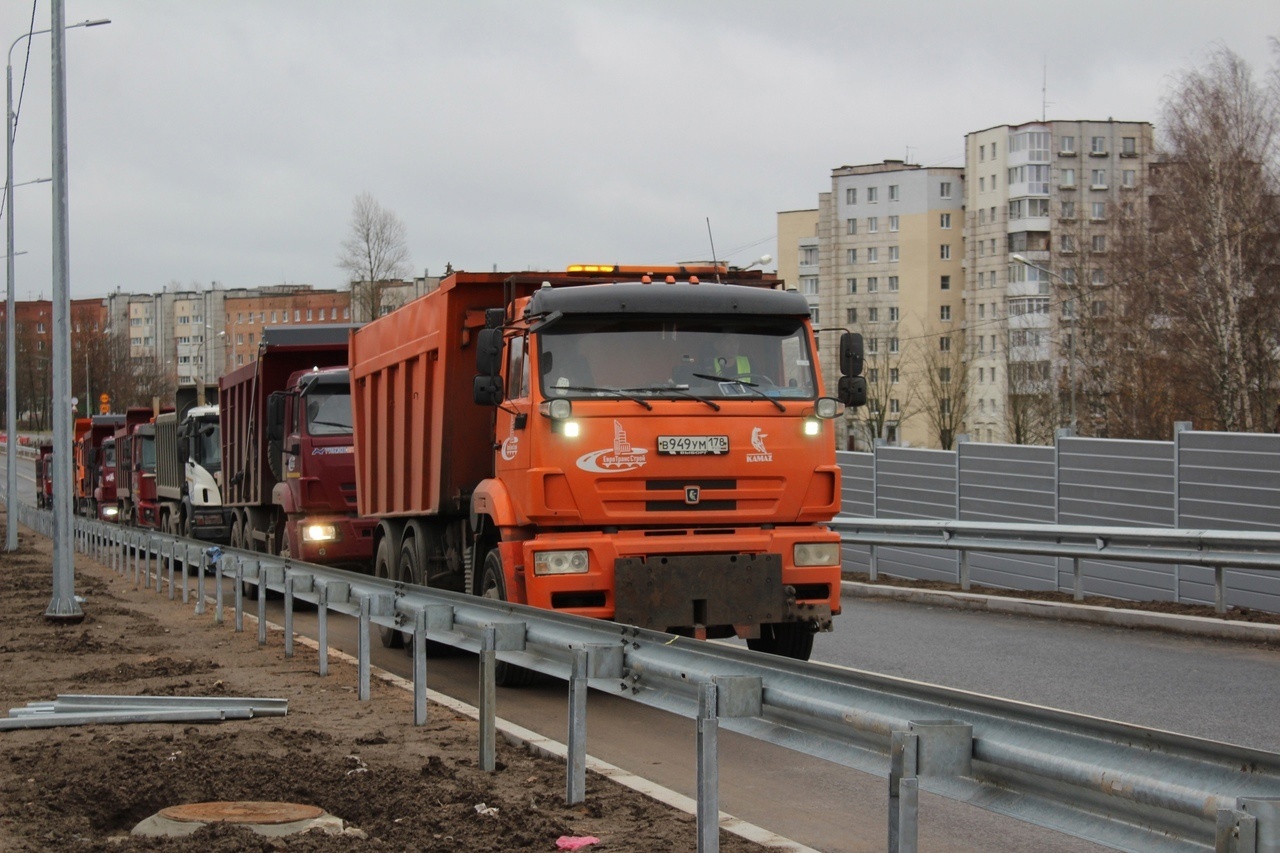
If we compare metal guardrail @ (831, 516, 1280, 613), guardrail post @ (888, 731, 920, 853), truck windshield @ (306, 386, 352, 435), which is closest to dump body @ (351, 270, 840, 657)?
metal guardrail @ (831, 516, 1280, 613)

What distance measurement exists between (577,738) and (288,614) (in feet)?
21.0

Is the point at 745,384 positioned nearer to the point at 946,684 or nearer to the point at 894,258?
the point at 946,684

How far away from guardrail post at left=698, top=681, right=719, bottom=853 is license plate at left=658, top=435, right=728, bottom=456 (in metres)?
4.71

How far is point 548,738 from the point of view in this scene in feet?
29.3

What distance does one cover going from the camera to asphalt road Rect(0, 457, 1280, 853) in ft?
22.7

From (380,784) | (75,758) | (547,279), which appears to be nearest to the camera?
(380,784)

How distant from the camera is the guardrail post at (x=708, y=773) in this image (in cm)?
572

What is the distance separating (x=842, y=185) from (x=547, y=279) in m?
95.6

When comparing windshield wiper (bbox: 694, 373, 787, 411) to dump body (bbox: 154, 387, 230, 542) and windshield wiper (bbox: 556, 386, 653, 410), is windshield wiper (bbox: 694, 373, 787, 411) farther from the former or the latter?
dump body (bbox: 154, 387, 230, 542)

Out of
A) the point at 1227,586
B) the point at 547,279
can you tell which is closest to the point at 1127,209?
the point at 1227,586

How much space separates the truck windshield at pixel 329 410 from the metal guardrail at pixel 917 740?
10937 millimetres

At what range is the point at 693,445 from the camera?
1051 cm

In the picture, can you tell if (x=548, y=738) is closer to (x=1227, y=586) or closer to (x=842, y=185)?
(x=1227, y=586)

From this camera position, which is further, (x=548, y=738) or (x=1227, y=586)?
(x=1227, y=586)
